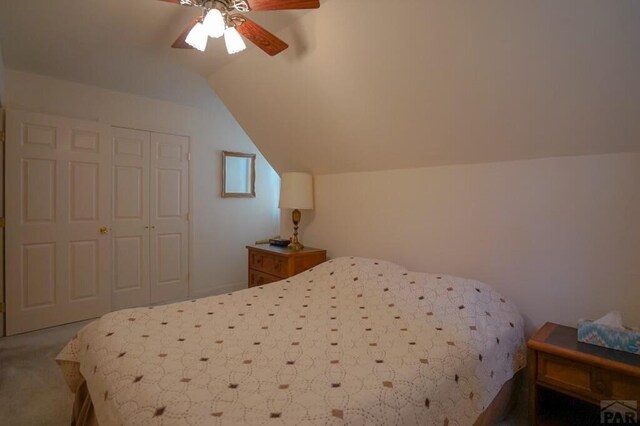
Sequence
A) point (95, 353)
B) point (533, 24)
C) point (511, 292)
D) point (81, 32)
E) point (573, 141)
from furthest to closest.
Answer: point (81, 32)
point (511, 292)
point (573, 141)
point (533, 24)
point (95, 353)

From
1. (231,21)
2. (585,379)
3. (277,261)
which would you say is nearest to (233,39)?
(231,21)

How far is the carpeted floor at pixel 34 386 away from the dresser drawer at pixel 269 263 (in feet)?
5.28

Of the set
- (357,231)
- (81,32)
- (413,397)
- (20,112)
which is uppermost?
(81,32)

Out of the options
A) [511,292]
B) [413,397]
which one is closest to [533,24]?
[511,292]

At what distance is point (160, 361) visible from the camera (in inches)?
48.9

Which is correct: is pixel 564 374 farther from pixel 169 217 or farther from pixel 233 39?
pixel 169 217

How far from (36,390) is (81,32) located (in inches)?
92.8

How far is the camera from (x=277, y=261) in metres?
3.03

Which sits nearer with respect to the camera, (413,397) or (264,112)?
(413,397)

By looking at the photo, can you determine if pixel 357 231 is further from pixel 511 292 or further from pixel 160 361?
pixel 160 361

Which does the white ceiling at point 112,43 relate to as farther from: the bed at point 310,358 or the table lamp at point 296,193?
the bed at point 310,358

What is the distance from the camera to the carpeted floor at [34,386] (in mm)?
1837

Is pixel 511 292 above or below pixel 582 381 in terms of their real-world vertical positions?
above

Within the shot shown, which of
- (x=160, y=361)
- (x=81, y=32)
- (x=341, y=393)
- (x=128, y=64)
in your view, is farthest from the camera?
(x=128, y=64)
